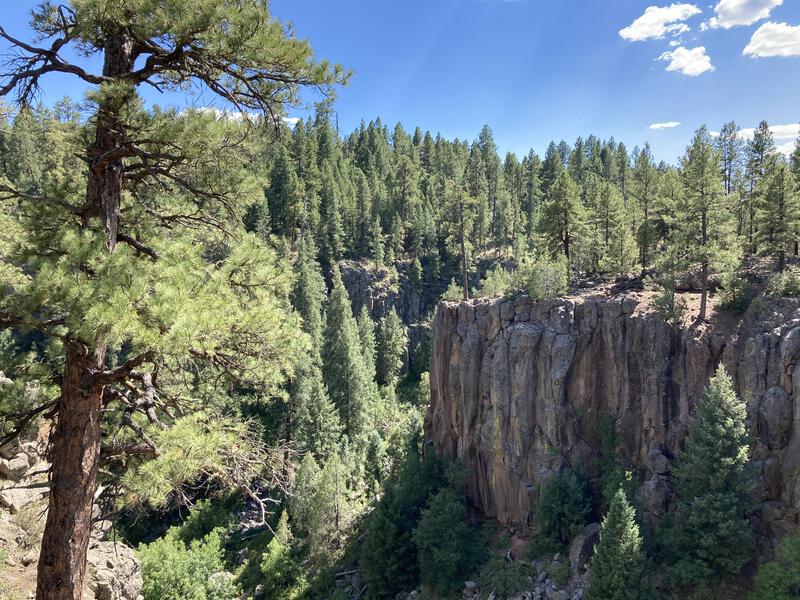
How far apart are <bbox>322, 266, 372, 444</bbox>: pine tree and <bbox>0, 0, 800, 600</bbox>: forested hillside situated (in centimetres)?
20

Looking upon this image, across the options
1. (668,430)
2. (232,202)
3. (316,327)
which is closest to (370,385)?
(316,327)

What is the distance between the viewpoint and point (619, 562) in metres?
15.2

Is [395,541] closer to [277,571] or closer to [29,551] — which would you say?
[277,571]

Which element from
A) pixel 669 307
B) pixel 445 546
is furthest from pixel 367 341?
pixel 669 307

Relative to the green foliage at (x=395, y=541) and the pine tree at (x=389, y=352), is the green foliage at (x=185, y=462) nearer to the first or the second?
the green foliage at (x=395, y=541)

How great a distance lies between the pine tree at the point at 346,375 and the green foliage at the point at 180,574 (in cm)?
1689

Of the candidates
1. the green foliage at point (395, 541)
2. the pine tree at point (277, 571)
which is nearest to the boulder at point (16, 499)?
the pine tree at point (277, 571)

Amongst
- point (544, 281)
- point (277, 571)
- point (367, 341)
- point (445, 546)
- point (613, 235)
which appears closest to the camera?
point (445, 546)

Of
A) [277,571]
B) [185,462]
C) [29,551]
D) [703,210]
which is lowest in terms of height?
[277,571]

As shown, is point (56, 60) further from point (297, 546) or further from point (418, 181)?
point (418, 181)

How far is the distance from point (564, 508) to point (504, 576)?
147 inches

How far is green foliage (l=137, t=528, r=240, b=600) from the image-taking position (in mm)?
16672

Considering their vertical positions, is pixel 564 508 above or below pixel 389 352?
below

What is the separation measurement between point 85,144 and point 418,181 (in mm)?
67023
